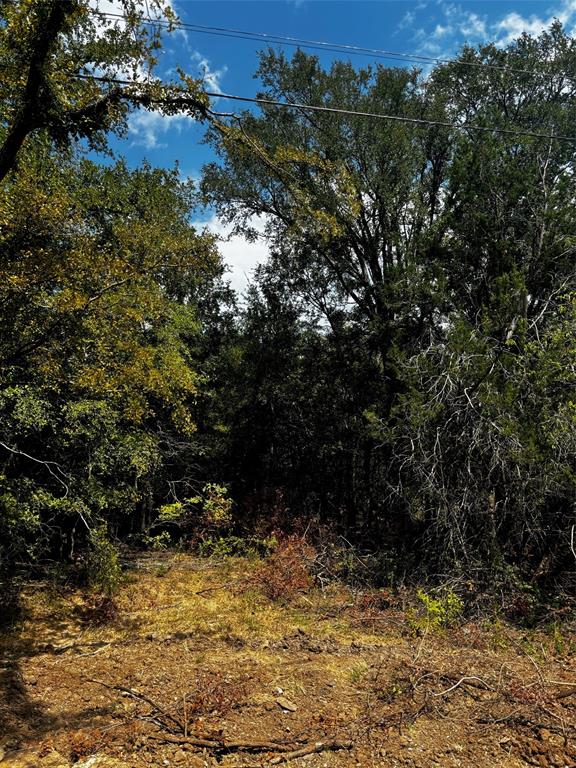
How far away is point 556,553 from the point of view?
6.79 metres

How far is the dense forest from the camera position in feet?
15.0

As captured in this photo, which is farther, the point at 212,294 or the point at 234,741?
the point at 212,294

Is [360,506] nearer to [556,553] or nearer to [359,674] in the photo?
[556,553]

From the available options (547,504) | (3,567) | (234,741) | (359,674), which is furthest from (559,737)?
(3,567)

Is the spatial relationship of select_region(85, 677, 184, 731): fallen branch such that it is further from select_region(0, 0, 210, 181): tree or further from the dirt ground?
select_region(0, 0, 210, 181): tree

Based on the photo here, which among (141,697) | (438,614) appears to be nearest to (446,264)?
(438,614)

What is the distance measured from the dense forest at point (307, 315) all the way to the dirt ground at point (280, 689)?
54.1 inches

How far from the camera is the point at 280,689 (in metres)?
4.31

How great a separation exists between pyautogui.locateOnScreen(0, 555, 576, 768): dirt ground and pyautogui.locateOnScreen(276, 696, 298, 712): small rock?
16mm

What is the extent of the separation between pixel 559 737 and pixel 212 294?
40.6 ft

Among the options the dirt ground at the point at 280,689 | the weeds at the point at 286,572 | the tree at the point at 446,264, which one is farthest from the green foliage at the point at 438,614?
the weeds at the point at 286,572

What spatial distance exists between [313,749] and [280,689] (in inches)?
37.3

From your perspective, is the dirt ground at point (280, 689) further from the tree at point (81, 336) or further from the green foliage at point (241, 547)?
the green foliage at point (241, 547)

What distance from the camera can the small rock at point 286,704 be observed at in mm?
3966
